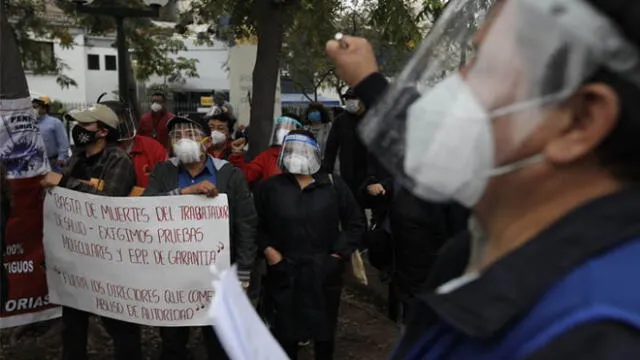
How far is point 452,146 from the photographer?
1.11 meters

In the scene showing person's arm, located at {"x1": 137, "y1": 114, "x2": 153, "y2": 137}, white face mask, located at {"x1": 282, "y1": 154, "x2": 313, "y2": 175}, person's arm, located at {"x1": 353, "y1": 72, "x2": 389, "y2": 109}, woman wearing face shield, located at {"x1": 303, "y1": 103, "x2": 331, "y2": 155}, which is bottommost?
person's arm, located at {"x1": 137, "y1": 114, "x2": 153, "y2": 137}

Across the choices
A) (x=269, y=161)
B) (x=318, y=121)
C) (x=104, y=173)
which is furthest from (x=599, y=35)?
(x=318, y=121)

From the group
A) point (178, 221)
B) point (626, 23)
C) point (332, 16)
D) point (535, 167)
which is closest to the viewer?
point (626, 23)

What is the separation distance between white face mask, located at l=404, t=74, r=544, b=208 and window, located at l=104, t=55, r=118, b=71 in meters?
41.4

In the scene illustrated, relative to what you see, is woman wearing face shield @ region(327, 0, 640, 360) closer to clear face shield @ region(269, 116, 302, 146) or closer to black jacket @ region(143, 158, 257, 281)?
black jacket @ region(143, 158, 257, 281)

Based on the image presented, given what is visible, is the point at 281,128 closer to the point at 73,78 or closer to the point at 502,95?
the point at 502,95

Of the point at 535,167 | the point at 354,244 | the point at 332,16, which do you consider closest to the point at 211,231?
the point at 354,244

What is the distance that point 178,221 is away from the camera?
13.3 feet

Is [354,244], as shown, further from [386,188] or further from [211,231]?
[211,231]

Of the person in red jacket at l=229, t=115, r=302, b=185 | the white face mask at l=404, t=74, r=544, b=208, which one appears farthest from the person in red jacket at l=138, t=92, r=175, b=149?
the white face mask at l=404, t=74, r=544, b=208

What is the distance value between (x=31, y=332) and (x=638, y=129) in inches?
212

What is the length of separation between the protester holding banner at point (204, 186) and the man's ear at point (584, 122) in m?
3.18

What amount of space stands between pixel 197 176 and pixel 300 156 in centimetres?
67

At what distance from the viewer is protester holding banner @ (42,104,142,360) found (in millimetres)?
4297
